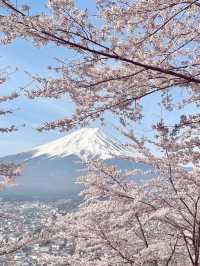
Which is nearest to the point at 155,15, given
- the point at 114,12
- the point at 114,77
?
the point at 114,12

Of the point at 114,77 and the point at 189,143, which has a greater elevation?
the point at 114,77

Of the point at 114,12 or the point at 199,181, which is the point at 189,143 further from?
the point at 114,12

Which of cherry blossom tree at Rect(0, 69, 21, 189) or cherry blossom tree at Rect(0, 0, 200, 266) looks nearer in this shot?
cherry blossom tree at Rect(0, 0, 200, 266)

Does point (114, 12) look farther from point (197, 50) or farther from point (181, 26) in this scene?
point (197, 50)

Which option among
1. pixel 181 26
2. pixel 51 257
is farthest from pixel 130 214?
pixel 181 26

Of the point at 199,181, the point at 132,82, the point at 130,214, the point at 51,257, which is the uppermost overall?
the point at 132,82

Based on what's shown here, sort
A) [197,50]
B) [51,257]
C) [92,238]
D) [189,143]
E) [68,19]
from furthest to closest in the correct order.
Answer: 1. [51,257]
2. [92,238]
3. [189,143]
4. [197,50]
5. [68,19]

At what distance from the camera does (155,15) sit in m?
5.29

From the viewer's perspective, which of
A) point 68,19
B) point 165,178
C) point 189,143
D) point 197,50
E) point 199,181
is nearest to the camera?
point 68,19

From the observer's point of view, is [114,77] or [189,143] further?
[189,143]

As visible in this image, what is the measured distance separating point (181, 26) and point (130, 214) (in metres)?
3.62

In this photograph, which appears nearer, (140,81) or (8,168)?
(140,81)

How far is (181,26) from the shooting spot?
5.68 m

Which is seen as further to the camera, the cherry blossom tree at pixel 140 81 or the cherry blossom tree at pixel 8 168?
the cherry blossom tree at pixel 8 168
